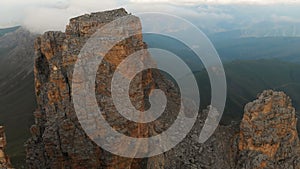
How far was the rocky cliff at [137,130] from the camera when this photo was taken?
37.0m

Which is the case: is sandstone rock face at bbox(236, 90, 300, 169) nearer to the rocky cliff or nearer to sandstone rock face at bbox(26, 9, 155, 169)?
the rocky cliff

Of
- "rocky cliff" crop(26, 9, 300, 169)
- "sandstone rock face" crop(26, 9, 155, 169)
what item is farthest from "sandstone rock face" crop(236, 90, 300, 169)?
"sandstone rock face" crop(26, 9, 155, 169)

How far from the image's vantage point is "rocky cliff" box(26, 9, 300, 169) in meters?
37.0

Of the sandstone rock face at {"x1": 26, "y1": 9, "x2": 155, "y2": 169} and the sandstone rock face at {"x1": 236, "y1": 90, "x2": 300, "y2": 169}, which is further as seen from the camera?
the sandstone rock face at {"x1": 26, "y1": 9, "x2": 155, "y2": 169}

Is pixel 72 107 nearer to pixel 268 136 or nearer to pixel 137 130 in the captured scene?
pixel 137 130

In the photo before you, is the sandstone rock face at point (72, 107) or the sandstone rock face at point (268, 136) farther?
the sandstone rock face at point (72, 107)

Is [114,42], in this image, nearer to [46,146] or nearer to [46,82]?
[46,82]

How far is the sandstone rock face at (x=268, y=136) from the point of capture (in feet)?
121

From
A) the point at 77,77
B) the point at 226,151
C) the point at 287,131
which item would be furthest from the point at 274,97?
the point at 77,77

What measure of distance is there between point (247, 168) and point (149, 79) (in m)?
13.6

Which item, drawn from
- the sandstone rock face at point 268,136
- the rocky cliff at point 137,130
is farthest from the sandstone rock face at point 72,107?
the sandstone rock face at point 268,136

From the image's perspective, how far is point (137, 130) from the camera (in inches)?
1527

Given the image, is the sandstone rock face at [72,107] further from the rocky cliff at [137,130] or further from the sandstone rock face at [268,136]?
the sandstone rock face at [268,136]

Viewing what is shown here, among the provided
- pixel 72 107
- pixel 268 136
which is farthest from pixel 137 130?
pixel 268 136
